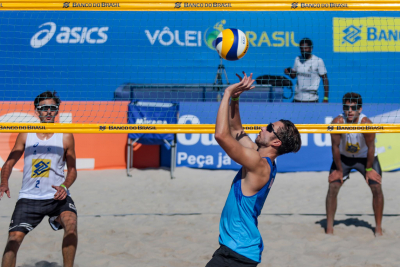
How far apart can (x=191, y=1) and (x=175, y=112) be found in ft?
11.8

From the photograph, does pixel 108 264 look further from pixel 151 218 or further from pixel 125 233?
pixel 151 218

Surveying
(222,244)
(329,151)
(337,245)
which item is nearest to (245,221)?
(222,244)

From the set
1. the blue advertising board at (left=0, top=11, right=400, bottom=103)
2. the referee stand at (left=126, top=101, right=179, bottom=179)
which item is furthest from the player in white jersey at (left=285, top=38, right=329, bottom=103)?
the referee stand at (left=126, top=101, right=179, bottom=179)

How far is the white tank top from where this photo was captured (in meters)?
5.00

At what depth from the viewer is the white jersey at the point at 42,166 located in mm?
3480

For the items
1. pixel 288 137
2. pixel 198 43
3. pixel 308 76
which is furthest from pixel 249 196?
pixel 198 43

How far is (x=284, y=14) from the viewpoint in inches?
392

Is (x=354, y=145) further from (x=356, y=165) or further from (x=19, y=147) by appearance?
(x=19, y=147)

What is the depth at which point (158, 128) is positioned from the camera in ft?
12.1

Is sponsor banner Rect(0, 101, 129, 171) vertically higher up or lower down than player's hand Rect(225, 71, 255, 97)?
lower down

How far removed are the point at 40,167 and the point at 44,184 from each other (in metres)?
0.14

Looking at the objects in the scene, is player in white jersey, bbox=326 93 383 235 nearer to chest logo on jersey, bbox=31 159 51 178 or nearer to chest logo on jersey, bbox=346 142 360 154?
chest logo on jersey, bbox=346 142 360 154

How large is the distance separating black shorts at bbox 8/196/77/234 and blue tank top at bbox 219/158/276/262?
1480 millimetres

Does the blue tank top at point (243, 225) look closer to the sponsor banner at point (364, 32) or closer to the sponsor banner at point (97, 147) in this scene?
the sponsor banner at point (97, 147)
